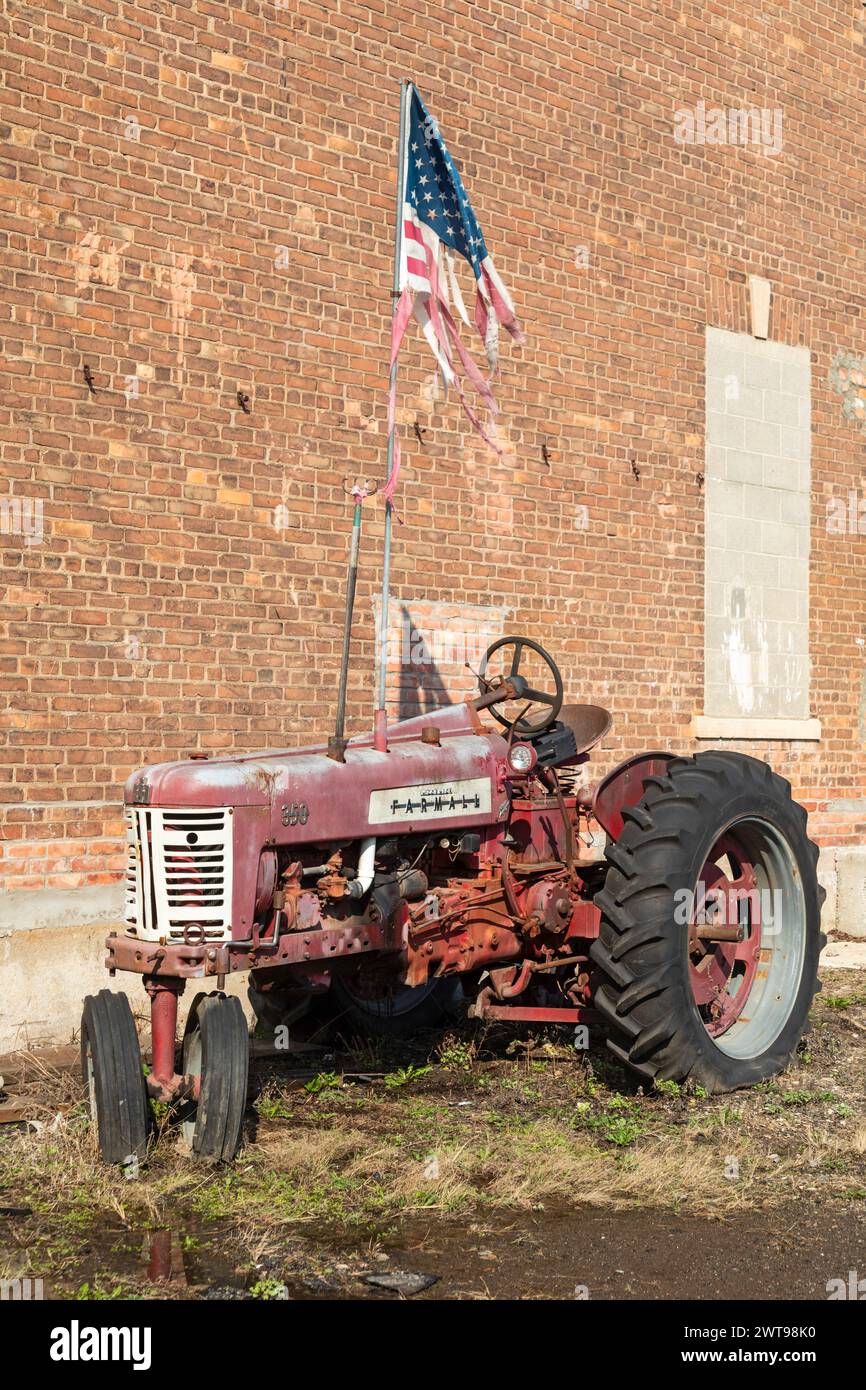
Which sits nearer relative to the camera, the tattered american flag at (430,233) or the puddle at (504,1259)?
the puddle at (504,1259)

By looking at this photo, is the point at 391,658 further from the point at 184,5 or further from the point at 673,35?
the point at 673,35

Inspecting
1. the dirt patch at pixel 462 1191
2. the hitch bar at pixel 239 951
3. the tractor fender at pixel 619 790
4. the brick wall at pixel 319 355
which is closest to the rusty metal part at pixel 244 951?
the hitch bar at pixel 239 951

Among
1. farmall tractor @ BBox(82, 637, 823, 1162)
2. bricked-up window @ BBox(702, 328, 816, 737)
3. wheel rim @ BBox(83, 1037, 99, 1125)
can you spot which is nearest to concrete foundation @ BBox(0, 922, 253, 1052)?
farmall tractor @ BBox(82, 637, 823, 1162)

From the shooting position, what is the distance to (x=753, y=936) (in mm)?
6719

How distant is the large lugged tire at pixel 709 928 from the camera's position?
5781 mm

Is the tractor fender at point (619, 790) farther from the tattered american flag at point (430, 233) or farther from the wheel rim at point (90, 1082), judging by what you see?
the wheel rim at point (90, 1082)

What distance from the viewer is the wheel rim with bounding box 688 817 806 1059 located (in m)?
6.48

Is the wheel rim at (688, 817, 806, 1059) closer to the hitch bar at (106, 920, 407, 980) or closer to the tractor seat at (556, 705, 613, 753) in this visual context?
the tractor seat at (556, 705, 613, 753)

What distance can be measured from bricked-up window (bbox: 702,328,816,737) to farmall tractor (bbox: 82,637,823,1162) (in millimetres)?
4032

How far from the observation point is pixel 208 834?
5184mm

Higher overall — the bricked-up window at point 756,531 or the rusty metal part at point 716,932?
the bricked-up window at point 756,531

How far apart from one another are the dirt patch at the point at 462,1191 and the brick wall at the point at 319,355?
7.52ft

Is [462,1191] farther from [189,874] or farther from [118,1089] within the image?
[189,874]

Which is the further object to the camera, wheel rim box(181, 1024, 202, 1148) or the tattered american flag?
the tattered american flag
